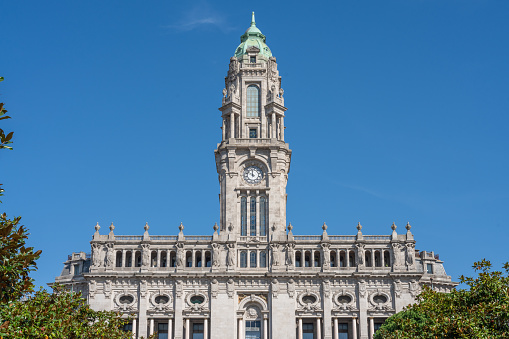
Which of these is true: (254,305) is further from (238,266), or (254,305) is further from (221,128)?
(221,128)

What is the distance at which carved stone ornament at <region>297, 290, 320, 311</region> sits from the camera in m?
108

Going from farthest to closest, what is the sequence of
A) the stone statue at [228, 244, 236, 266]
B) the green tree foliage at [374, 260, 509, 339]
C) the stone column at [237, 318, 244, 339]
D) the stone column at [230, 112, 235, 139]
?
the stone column at [230, 112, 235, 139] < the stone statue at [228, 244, 236, 266] < the stone column at [237, 318, 244, 339] < the green tree foliage at [374, 260, 509, 339]

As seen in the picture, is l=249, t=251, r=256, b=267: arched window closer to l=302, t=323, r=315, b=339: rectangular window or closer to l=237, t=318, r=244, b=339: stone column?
l=237, t=318, r=244, b=339: stone column

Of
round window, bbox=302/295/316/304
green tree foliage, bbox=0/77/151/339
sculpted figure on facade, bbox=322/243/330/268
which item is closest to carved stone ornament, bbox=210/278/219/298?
round window, bbox=302/295/316/304

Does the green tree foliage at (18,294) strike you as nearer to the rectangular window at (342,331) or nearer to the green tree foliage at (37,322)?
the green tree foliage at (37,322)

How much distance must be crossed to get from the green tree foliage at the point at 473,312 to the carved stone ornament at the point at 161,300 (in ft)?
170

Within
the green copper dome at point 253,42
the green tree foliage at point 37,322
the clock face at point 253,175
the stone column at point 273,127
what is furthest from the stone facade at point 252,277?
the green tree foliage at point 37,322

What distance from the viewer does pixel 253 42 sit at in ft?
418

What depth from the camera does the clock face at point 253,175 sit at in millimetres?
117062

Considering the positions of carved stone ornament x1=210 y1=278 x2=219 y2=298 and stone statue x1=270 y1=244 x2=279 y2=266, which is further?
stone statue x1=270 y1=244 x2=279 y2=266

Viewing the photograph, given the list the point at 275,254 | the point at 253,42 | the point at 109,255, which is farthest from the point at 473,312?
the point at 253,42

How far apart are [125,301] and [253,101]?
126 feet

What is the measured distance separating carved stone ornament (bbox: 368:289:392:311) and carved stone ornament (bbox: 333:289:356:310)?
2.63 metres

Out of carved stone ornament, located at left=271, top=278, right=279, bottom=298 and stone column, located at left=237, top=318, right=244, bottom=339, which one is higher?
carved stone ornament, located at left=271, top=278, right=279, bottom=298
